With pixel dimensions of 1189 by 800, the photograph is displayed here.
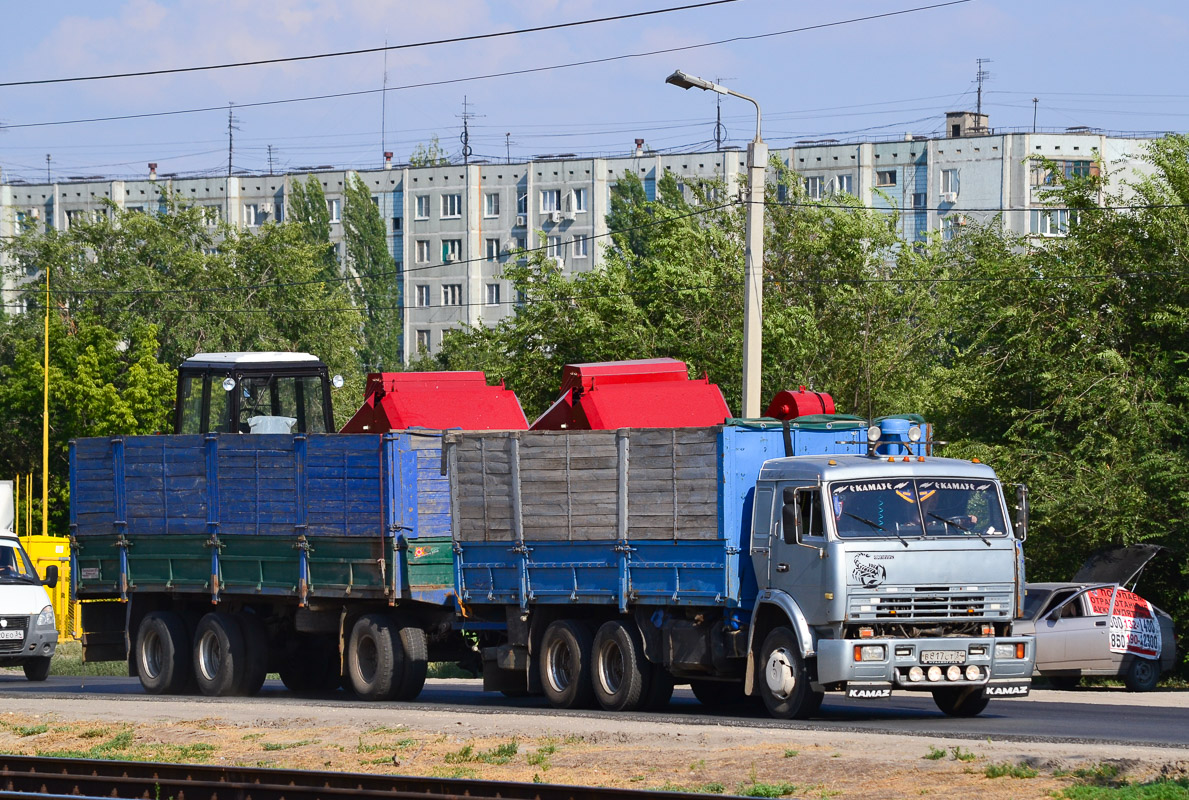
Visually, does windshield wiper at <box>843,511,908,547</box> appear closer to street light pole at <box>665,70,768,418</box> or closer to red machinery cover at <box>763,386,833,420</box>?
red machinery cover at <box>763,386,833,420</box>

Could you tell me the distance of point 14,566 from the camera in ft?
83.2

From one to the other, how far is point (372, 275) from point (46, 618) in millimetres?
66255

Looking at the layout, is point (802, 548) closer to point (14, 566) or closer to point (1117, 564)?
point (1117, 564)

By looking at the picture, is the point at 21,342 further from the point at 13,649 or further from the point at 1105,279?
the point at 1105,279

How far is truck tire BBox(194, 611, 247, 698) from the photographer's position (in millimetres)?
20703

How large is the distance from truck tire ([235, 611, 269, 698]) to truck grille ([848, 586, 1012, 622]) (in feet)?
29.6

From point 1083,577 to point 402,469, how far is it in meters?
10.8

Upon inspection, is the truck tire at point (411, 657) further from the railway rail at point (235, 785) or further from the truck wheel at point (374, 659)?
the railway rail at point (235, 785)

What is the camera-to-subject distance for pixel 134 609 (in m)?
22.3

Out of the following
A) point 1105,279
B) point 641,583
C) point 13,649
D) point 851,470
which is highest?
point 1105,279

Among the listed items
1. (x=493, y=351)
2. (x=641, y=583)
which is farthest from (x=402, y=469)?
(x=493, y=351)

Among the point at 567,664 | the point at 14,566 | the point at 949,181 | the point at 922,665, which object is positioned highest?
the point at 949,181

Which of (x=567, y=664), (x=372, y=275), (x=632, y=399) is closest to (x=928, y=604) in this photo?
(x=567, y=664)

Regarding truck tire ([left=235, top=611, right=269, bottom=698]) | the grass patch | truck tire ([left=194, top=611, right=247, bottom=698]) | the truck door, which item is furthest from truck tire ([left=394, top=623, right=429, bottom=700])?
the grass patch
